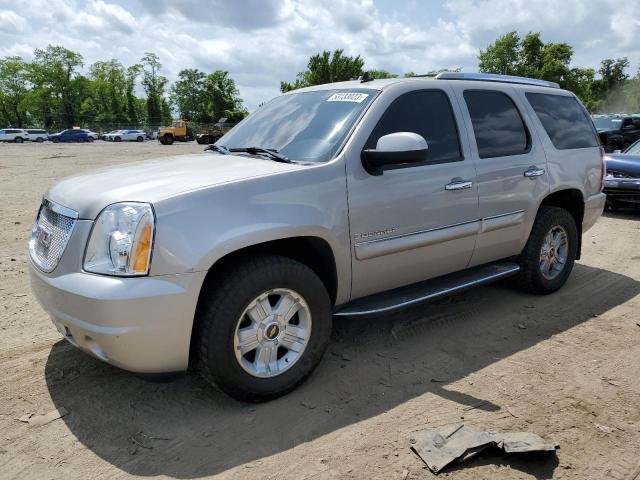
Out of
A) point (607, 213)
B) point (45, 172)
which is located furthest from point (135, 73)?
point (607, 213)

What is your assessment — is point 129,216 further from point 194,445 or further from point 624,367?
point 624,367

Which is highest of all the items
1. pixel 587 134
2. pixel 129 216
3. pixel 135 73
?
pixel 135 73

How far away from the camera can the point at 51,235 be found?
3037mm

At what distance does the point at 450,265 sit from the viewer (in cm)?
408

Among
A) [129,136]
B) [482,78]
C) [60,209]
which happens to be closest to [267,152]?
[60,209]

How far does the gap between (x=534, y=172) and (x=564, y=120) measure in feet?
3.04

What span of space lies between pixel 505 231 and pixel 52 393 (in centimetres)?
350

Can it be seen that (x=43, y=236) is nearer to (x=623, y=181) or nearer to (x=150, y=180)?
(x=150, y=180)

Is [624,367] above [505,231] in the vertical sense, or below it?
below

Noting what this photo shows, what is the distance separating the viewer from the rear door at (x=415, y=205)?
3393mm

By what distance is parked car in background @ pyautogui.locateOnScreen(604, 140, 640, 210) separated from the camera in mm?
8914

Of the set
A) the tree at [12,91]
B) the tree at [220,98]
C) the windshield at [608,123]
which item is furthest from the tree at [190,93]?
the windshield at [608,123]

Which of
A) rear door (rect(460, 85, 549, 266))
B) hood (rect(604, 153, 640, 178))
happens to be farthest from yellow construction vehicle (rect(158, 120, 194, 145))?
rear door (rect(460, 85, 549, 266))

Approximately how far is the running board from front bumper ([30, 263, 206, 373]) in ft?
3.58
